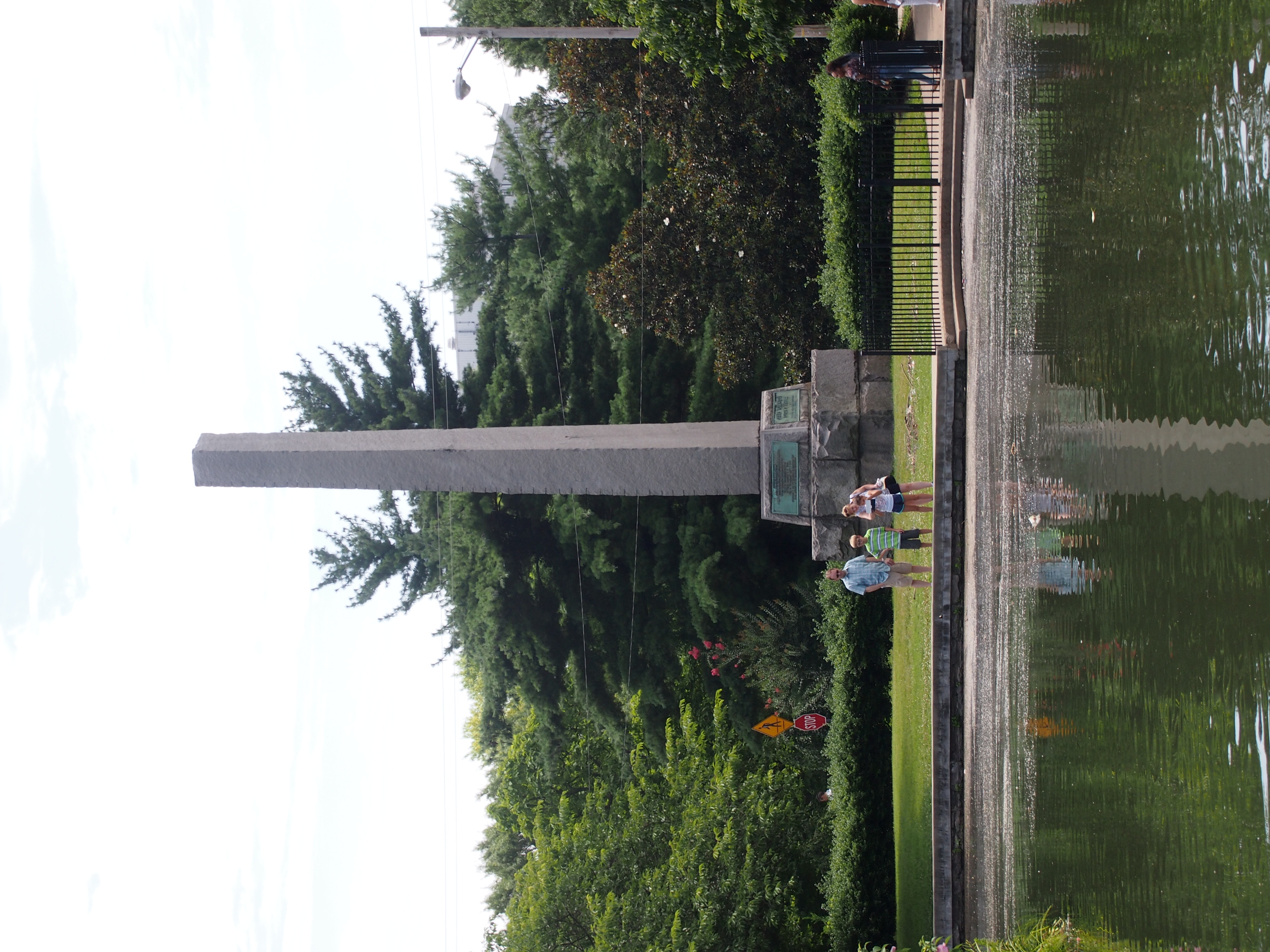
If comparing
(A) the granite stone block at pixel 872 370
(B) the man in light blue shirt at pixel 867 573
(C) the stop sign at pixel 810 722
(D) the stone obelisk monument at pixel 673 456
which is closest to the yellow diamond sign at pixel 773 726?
(C) the stop sign at pixel 810 722

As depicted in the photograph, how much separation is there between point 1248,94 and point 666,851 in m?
18.2

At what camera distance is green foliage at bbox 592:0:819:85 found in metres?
15.1

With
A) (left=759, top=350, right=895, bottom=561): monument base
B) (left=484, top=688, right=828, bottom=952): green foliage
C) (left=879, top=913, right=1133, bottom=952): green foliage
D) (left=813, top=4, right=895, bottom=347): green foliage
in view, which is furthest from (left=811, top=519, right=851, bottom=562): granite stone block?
(left=484, top=688, right=828, bottom=952): green foliage

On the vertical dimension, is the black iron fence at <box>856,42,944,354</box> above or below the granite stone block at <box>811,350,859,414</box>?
above

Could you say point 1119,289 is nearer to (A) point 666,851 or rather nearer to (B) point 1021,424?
(B) point 1021,424

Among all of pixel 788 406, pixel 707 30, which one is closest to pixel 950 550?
pixel 788 406

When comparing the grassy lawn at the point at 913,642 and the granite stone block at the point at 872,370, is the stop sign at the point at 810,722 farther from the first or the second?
the granite stone block at the point at 872,370

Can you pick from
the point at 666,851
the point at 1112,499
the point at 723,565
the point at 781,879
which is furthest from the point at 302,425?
the point at 1112,499

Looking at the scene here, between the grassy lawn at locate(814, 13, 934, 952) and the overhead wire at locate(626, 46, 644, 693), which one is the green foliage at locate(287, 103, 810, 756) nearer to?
the overhead wire at locate(626, 46, 644, 693)

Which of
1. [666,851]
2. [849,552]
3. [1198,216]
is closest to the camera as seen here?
[1198,216]

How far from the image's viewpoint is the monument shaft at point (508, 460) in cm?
1488

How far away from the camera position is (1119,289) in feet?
23.0

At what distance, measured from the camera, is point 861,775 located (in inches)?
698

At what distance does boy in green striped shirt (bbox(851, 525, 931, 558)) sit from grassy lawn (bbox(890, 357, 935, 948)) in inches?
31.6
